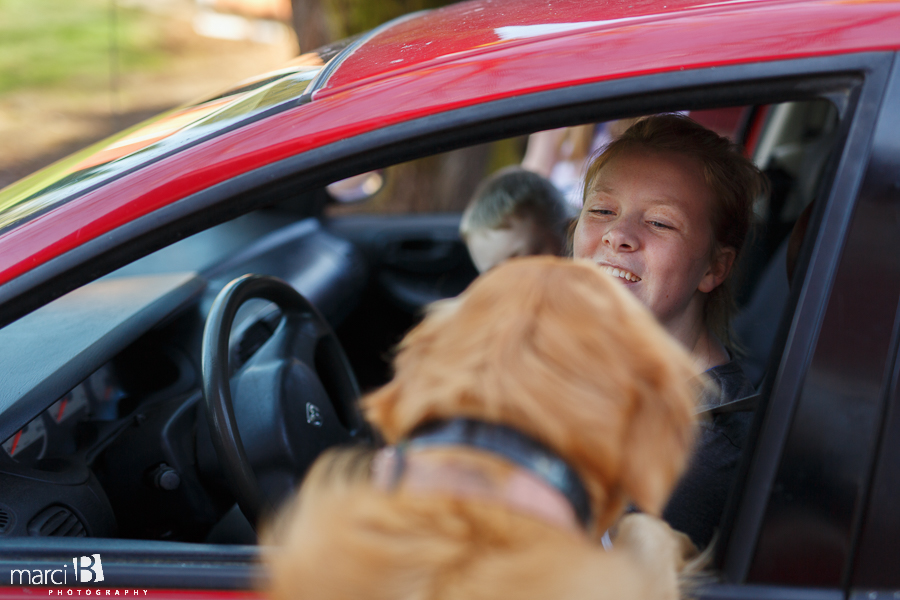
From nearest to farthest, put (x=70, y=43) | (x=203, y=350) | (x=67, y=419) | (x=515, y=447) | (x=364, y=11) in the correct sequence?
1. (x=515, y=447)
2. (x=203, y=350)
3. (x=67, y=419)
4. (x=364, y=11)
5. (x=70, y=43)

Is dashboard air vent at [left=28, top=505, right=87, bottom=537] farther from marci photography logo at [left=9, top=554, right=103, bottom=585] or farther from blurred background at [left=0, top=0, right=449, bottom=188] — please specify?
blurred background at [left=0, top=0, right=449, bottom=188]

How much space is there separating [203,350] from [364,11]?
3548 millimetres

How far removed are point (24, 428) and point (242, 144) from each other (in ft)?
2.34

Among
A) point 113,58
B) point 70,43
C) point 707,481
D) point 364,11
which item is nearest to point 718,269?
point 707,481

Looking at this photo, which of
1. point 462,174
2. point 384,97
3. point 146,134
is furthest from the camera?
point 462,174

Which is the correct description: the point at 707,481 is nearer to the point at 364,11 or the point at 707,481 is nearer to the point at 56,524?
the point at 56,524

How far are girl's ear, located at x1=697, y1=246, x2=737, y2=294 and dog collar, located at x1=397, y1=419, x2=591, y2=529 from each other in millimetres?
963

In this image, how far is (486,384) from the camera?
80 cm

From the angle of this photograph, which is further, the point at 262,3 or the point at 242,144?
the point at 262,3

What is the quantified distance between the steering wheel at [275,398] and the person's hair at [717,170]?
80cm

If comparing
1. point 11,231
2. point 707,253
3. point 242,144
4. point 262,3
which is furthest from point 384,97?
point 262,3

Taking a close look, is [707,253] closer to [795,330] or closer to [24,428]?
[795,330]

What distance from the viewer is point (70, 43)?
12.2 metres

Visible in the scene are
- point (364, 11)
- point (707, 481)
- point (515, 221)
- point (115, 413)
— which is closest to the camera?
point (707, 481)
